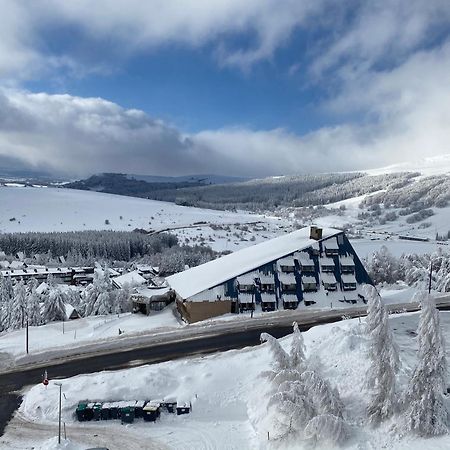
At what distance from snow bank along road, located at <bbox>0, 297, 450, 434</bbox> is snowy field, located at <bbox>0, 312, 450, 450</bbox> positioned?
8.70 feet

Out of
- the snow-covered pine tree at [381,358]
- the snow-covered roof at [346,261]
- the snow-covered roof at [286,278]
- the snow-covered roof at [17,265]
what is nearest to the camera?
the snow-covered pine tree at [381,358]

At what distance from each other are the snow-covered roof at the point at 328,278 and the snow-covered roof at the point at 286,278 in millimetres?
4907

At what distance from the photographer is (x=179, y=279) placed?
2606 inches

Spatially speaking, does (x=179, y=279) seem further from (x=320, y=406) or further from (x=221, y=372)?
(x=320, y=406)

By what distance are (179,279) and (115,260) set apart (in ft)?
373

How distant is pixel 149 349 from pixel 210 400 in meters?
12.4

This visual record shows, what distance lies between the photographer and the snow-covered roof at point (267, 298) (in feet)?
194

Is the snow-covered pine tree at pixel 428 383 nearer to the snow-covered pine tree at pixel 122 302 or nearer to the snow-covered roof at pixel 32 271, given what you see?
the snow-covered pine tree at pixel 122 302

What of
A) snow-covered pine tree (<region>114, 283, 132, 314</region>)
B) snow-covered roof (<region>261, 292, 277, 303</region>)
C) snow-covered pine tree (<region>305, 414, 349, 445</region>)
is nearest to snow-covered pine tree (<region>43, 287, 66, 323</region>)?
snow-covered pine tree (<region>114, 283, 132, 314</region>)

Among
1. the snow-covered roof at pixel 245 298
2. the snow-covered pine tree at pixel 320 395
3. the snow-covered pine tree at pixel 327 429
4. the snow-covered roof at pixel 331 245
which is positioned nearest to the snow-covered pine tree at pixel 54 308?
the snow-covered roof at pixel 245 298

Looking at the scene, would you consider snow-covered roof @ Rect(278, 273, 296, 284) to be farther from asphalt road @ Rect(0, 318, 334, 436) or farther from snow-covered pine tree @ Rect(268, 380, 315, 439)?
snow-covered pine tree @ Rect(268, 380, 315, 439)

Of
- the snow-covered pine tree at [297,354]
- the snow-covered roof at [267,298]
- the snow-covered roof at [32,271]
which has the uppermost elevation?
the snow-covered roof at [32,271]

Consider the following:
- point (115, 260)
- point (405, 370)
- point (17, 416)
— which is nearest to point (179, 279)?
point (17, 416)

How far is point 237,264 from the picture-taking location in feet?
212
